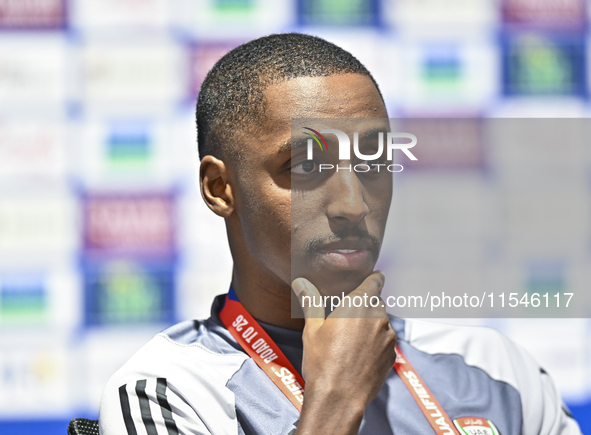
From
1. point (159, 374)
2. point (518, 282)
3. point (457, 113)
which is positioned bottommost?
point (518, 282)

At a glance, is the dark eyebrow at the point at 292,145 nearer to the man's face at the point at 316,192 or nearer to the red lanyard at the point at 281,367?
the man's face at the point at 316,192

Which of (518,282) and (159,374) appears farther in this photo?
(518,282)

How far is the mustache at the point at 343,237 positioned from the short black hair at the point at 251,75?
0.22 meters

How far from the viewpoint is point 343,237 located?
89cm

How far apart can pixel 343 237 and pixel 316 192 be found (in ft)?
0.29

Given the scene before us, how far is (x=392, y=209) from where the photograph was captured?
1139mm

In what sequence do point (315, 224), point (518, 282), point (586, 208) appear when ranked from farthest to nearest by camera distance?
point (518, 282) → point (586, 208) → point (315, 224)

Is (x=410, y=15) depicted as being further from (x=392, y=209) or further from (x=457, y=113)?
(x=392, y=209)

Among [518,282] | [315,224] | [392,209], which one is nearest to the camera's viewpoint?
[315,224]

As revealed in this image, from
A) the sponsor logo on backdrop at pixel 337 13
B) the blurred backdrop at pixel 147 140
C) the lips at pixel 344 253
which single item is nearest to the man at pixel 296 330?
the lips at pixel 344 253

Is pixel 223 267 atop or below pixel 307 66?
below

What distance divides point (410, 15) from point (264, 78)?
5.08 ft

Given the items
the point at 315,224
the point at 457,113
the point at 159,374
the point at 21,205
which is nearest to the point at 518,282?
the point at 457,113

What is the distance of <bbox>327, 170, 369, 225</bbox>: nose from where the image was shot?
2.87ft
